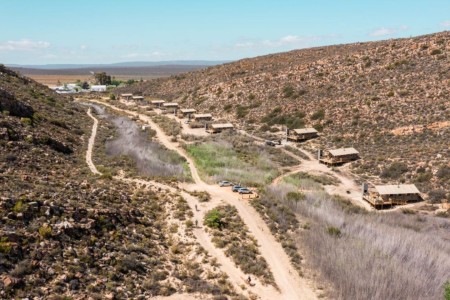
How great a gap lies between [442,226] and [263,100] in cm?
6633

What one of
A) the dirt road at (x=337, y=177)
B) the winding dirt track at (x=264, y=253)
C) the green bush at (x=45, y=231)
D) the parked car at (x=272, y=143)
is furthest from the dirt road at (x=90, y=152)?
the parked car at (x=272, y=143)

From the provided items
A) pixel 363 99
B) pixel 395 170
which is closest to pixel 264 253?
pixel 395 170

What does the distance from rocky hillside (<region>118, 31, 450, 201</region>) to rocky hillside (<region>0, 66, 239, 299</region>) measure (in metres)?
31.9

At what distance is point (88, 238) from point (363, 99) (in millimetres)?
69209

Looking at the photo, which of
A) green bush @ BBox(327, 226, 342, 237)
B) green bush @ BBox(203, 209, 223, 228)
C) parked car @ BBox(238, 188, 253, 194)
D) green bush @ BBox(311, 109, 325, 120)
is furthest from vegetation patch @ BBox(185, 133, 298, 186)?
green bush @ BBox(311, 109, 325, 120)

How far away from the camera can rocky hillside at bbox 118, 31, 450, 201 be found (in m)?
53.9

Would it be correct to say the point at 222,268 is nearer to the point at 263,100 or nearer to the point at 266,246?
the point at 266,246

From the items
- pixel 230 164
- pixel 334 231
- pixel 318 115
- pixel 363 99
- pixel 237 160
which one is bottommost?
pixel 237 160

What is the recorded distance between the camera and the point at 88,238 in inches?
939

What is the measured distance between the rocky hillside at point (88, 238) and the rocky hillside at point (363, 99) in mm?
31926

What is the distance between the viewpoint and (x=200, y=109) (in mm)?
106062

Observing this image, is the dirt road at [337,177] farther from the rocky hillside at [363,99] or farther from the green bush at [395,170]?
the green bush at [395,170]

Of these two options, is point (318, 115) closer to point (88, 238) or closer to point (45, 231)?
point (88, 238)

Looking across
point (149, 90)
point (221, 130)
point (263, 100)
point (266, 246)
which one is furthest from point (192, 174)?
point (149, 90)
